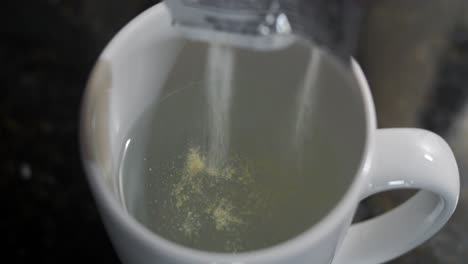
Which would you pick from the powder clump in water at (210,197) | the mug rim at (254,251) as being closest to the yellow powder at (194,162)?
the powder clump in water at (210,197)

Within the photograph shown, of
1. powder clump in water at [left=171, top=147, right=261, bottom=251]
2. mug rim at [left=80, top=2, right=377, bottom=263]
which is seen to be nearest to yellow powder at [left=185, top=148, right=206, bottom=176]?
powder clump in water at [left=171, top=147, right=261, bottom=251]

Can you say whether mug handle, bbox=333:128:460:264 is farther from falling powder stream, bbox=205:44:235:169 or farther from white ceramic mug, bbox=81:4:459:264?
falling powder stream, bbox=205:44:235:169

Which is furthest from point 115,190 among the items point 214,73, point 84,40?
point 84,40

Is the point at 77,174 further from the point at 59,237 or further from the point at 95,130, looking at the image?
the point at 95,130

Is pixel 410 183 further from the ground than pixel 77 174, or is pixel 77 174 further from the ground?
pixel 410 183

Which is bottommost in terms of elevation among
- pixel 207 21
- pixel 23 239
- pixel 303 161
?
pixel 23 239

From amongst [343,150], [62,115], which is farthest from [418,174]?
[62,115]
